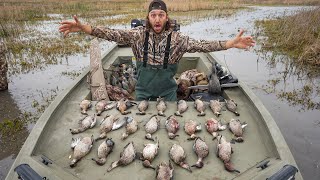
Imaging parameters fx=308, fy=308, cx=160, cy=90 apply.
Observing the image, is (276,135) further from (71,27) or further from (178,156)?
(71,27)

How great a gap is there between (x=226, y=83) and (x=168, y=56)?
49.6 inches

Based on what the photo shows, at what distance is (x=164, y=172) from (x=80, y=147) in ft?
3.48

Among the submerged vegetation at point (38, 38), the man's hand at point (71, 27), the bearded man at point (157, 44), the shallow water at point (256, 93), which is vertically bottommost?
the shallow water at point (256, 93)

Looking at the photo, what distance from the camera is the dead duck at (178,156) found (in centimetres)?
335

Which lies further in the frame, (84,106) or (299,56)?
(299,56)

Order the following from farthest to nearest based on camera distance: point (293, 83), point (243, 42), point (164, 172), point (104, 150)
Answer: point (293, 83)
point (243, 42)
point (104, 150)
point (164, 172)

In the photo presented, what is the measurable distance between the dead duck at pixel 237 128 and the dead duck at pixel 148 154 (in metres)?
1.04

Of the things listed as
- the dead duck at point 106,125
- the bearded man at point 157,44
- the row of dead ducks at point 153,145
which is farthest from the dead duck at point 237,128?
the dead duck at point 106,125

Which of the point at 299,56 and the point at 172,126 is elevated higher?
the point at 172,126

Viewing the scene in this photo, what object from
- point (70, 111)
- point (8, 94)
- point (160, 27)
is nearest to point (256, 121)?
point (160, 27)

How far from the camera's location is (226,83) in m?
5.37

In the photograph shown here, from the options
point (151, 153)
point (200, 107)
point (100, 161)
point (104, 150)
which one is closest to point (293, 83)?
point (200, 107)

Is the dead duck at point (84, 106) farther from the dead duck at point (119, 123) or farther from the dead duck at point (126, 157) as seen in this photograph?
the dead duck at point (126, 157)

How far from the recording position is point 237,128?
3930 mm
